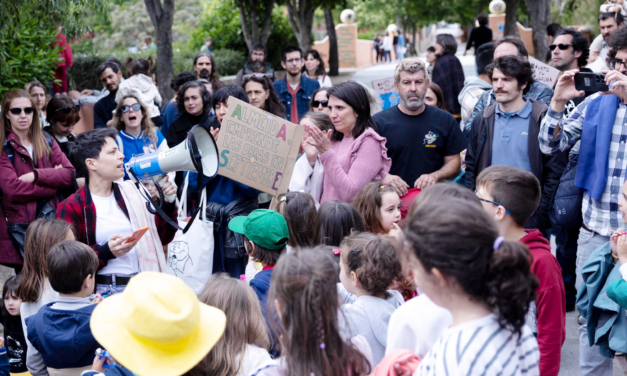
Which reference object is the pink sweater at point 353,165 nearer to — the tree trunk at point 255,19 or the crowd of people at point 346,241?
the crowd of people at point 346,241

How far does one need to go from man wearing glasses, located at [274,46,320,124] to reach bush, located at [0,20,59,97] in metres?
3.19

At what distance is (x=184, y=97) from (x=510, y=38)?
316 centimetres

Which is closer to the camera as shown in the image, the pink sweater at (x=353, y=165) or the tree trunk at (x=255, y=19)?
the pink sweater at (x=353, y=165)

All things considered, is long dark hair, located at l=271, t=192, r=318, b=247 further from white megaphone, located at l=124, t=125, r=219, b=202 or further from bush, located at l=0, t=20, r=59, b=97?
bush, located at l=0, t=20, r=59, b=97

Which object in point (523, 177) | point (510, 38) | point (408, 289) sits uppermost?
point (510, 38)

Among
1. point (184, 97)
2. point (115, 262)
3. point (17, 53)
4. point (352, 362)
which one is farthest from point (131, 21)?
point (352, 362)

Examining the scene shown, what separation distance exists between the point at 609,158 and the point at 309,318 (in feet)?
8.94

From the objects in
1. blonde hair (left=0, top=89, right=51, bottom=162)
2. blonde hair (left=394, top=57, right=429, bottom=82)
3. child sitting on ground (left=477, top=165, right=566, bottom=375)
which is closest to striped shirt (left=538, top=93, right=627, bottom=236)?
blonde hair (left=394, top=57, right=429, bottom=82)

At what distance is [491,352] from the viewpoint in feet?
5.78

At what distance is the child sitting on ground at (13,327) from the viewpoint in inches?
157

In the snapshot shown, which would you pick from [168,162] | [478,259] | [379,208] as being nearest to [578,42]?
[379,208]

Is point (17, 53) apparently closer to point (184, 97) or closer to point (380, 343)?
point (184, 97)

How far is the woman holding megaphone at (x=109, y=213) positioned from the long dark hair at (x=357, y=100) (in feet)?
4.51

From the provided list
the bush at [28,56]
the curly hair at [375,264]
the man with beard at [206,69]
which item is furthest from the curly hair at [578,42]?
the bush at [28,56]
